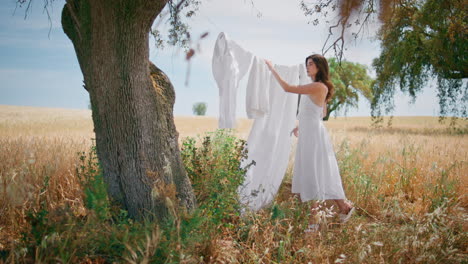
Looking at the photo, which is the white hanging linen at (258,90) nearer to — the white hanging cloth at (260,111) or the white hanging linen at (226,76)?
the white hanging cloth at (260,111)

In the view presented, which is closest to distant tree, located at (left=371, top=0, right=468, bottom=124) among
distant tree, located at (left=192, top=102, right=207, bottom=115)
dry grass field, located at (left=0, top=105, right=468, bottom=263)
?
dry grass field, located at (left=0, top=105, right=468, bottom=263)

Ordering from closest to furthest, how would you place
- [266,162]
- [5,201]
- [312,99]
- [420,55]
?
[5,201] → [312,99] → [266,162] → [420,55]

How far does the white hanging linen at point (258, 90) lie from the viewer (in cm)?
427

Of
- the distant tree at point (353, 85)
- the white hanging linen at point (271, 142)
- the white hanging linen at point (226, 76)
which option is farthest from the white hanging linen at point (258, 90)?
the distant tree at point (353, 85)

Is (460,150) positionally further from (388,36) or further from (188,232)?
(188,232)

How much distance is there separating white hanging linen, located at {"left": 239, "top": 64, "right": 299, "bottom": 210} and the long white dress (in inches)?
17.2

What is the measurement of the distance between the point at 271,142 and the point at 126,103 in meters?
2.05

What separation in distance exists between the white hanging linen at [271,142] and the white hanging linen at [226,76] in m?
0.63

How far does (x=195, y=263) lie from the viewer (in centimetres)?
258

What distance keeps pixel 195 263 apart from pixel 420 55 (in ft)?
51.1

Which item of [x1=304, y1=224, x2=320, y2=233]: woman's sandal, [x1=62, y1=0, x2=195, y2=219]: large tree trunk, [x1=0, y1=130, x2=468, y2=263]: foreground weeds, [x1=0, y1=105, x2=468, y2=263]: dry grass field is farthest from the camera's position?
[x1=304, y1=224, x2=320, y2=233]: woman's sandal

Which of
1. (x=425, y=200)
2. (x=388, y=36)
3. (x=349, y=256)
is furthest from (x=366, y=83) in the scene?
(x=349, y=256)

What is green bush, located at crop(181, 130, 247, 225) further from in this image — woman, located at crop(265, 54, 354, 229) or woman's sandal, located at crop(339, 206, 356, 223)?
woman's sandal, located at crop(339, 206, 356, 223)

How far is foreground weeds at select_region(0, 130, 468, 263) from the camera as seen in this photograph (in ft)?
8.13
